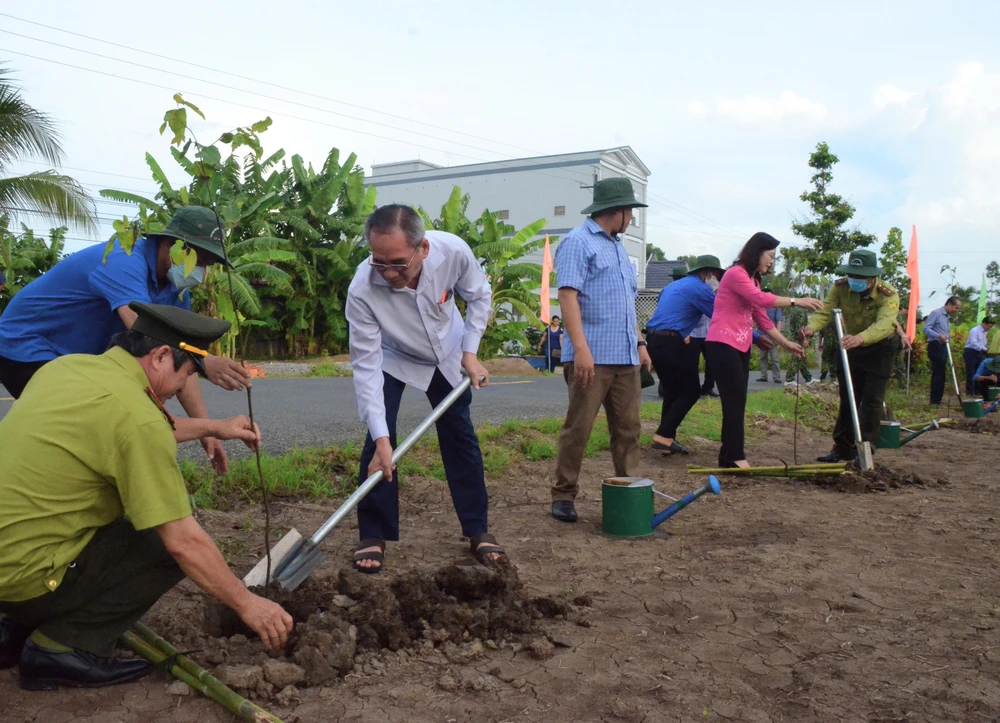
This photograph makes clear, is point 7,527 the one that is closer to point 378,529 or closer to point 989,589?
point 378,529

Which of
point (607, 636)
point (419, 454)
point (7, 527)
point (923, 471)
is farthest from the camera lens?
point (923, 471)

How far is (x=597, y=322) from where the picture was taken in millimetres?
4828

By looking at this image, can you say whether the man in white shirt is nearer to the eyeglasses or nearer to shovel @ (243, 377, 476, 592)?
the eyeglasses

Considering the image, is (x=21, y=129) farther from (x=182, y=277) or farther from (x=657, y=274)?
(x=657, y=274)

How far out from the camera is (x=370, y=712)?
2.39 metres

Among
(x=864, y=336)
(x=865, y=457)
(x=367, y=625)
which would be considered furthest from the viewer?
(x=864, y=336)

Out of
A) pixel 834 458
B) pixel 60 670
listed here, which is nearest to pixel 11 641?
pixel 60 670

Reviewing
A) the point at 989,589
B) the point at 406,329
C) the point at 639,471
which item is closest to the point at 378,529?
the point at 406,329

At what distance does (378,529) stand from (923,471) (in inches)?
197

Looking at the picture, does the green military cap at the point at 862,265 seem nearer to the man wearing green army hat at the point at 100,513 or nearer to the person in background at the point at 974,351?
the man wearing green army hat at the point at 100,513

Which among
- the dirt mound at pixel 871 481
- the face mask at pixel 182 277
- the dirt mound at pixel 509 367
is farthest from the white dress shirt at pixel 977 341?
the face mask at pixel 182 277

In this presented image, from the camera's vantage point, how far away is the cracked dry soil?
8.00 ft

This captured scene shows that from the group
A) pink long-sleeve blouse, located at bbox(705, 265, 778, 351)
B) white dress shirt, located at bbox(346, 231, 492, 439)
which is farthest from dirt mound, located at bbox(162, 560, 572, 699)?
pink long-sleeve blouse, located at bbox(705, 265, 778, 351)

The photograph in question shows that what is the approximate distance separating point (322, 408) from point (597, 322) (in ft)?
17.2
